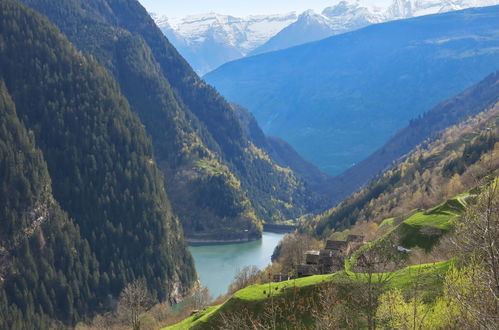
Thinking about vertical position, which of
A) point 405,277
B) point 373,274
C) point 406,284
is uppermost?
point 405,277

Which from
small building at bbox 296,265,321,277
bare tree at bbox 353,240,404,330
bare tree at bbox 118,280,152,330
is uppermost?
bare tree at bbox 353,240,404,330

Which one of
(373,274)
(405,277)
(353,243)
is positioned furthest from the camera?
(353,243)

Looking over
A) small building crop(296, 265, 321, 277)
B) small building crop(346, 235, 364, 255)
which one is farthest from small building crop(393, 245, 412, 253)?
small building crop(346, 235, 364, 255)

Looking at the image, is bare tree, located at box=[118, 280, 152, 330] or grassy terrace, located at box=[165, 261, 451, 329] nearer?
grassy terrace, located at box=[165, 261, 451, 329]

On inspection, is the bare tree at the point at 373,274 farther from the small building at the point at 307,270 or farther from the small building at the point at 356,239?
the small building at the point at 356,239

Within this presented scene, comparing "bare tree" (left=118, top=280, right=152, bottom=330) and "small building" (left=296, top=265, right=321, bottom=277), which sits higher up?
"small building" (left=296, top=265, right=321, bottom=277)

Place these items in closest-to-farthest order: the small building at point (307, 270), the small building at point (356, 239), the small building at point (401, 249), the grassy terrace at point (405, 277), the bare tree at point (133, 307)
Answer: the grassy terrace at point (405, 277)
the small building at point (401, 249)
the bare tree at point (133, 307)
the small building at point (307, 270)
the small building at point (356, 239)

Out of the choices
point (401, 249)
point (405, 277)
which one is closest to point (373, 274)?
point (405, 277)

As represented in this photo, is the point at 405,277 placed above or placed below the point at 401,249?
below

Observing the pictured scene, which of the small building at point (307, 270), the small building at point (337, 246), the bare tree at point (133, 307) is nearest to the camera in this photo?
the bare tree at point (133, 307)

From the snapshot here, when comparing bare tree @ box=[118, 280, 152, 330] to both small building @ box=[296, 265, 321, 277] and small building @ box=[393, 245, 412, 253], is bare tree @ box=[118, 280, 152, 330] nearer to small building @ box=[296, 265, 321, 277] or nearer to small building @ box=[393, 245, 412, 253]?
Answer: small building @ box=[296, 265, 321, 277]

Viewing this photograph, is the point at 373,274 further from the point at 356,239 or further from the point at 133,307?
the point at 133,307

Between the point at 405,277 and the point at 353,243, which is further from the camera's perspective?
the point at 353,243

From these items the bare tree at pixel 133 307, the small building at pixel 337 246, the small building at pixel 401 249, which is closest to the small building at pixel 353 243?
the small building at pixel 337 246
